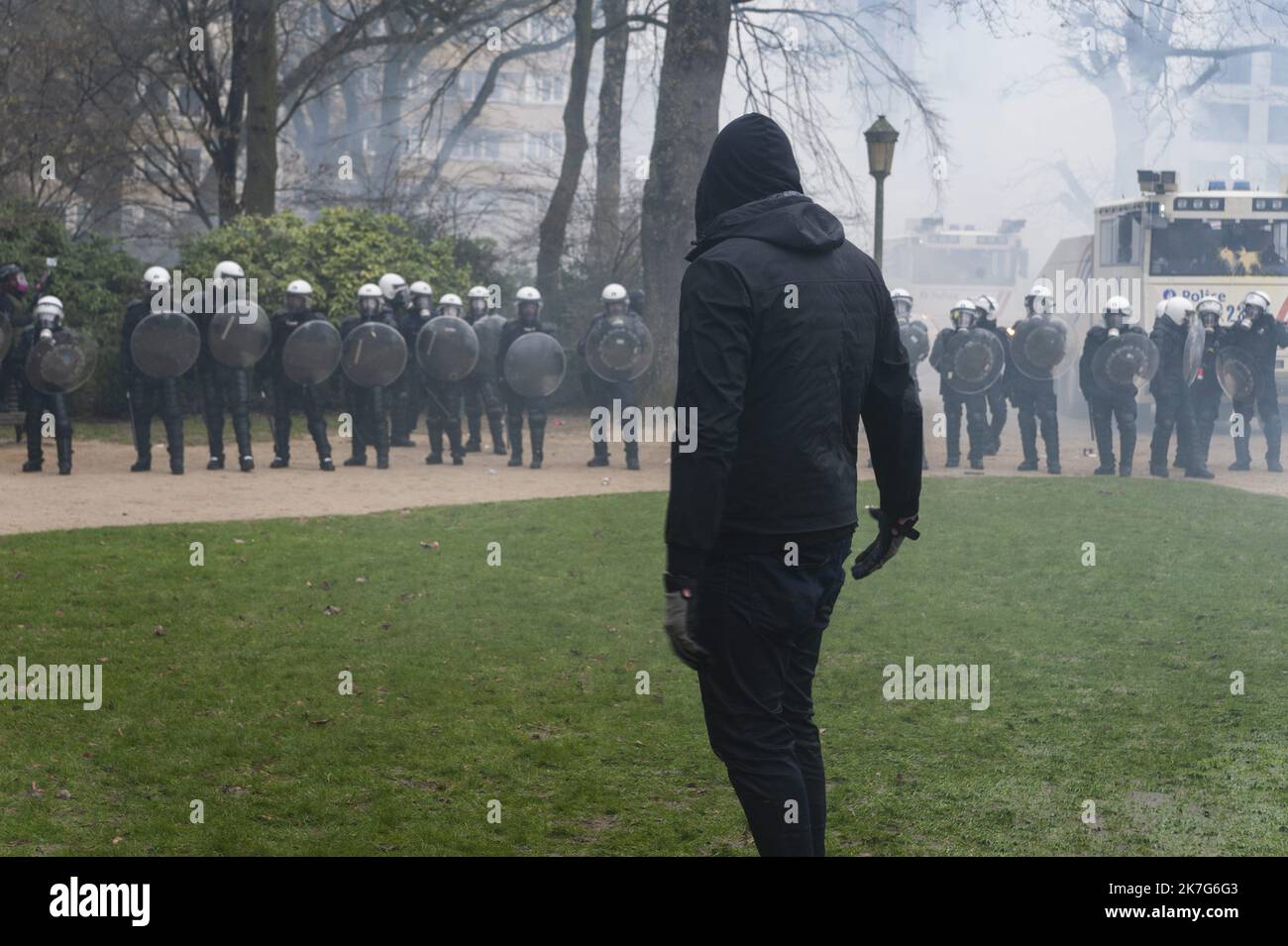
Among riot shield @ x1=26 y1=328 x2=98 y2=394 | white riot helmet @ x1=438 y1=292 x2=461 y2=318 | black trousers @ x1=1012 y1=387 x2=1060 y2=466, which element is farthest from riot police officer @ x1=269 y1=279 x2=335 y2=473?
black trousers @ x1=1012 y1=387 x2=1060 y2=466

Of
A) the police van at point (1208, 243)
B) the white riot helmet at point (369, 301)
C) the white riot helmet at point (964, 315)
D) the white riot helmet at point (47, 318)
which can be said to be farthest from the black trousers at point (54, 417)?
the police van at point (1208, 243)

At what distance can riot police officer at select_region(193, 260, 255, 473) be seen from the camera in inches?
557

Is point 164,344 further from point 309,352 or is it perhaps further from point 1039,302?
point 1039,302

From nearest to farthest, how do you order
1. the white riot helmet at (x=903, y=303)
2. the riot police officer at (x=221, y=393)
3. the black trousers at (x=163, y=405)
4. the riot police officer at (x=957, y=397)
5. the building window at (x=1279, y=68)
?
1. the black trousers at (x=163, y=405)
2. the riot police officer at (x=221, y=393)
3. the riot police officer at (x=957, y=397)
4. the white riot helmet at (x=903, y=303)
5. the building window at (x=1279, y=68)

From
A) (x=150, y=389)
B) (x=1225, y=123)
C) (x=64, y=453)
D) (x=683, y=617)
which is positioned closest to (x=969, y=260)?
(x=1225, y=123)

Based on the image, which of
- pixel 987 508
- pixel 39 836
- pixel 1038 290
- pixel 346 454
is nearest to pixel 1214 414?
pixel 1038 290

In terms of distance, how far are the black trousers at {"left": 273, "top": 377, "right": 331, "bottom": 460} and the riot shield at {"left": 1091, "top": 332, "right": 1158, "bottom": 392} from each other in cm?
750

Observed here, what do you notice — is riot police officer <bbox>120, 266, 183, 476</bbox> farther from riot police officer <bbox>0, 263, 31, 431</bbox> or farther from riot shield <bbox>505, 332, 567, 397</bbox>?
riot shield <bbox>505, 332, 567, 397</bbox>

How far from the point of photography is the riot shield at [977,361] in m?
15.7

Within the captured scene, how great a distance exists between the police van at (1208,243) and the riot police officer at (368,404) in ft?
37.3

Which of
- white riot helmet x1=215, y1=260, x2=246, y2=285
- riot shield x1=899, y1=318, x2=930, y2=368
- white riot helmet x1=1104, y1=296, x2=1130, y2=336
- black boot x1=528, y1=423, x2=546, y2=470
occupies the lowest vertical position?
black boot x1=528, y1=423, x2=546, y2=470

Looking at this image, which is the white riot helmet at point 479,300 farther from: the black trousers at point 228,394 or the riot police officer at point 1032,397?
the riot police officer at point 1032,397

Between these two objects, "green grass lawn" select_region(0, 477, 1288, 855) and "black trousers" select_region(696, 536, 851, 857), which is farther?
"green grass lawn" select_region(0, 477, 1288, 855)

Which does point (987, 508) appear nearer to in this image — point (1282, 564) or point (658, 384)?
point (1282, 564)
